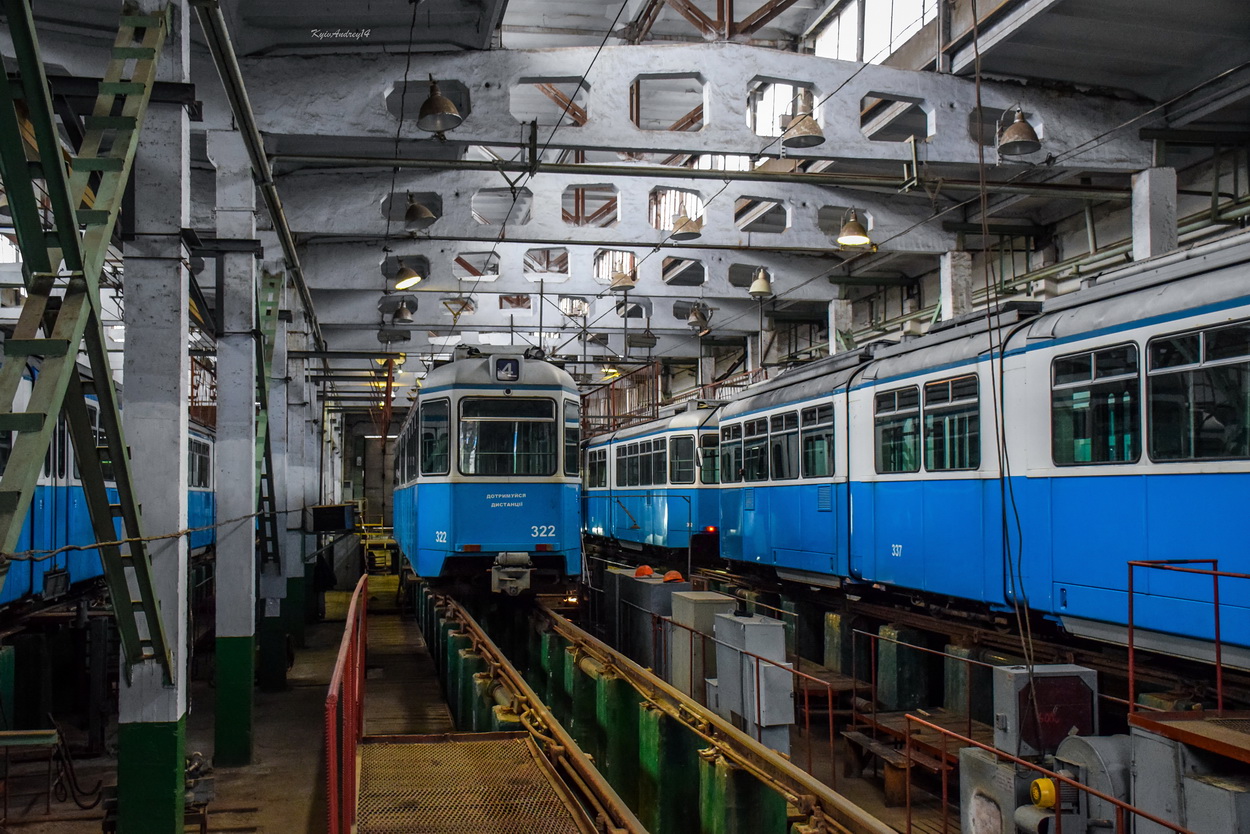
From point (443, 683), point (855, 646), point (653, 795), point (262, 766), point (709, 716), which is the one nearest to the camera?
point (709, 716)

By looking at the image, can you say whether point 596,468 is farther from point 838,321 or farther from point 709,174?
point 709,174

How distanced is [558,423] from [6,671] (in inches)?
252

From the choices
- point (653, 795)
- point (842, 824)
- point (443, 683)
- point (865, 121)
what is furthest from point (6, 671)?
point (865, 121)

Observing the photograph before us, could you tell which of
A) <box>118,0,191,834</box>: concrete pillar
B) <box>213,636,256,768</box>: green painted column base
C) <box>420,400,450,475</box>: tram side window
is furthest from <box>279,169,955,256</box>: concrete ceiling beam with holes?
<box>118,0,191,834</box>: concrete pillar

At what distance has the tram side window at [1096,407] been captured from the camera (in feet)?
25.3

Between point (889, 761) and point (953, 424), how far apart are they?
329cm

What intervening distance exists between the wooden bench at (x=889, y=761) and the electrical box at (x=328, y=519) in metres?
9.15

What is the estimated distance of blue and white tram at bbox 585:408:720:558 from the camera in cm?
1923

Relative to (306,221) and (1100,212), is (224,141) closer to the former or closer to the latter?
(306,221)

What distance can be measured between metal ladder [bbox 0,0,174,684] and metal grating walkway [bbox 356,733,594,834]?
144 centimetres

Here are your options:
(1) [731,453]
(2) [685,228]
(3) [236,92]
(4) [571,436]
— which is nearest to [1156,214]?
(2) [685,228]

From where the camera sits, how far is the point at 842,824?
5.54 metres

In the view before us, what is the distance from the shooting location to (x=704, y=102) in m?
13.0

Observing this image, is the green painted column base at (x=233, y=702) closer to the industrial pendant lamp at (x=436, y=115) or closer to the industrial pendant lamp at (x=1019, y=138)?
the industrial pendant lamp at (x=436, y=115)
